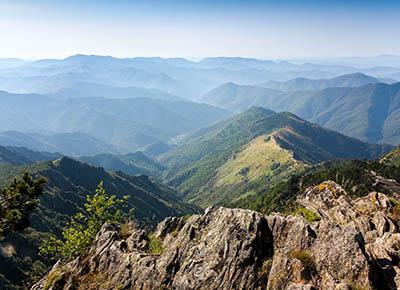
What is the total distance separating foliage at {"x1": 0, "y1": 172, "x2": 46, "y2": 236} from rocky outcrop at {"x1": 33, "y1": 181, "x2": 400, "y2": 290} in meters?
13.3

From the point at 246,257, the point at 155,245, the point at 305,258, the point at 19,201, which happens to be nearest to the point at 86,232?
the point at 19,201

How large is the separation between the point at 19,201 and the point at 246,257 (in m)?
46.8

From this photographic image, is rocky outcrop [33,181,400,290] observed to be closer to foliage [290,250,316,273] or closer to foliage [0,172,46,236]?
foliage [290,250,316,273]

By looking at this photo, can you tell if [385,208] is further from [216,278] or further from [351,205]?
[216,278]

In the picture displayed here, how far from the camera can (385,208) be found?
77.0 metres

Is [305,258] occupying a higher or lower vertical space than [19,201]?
higher

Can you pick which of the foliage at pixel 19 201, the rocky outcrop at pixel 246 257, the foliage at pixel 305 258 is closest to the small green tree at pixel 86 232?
the foliage at pixel 19 201

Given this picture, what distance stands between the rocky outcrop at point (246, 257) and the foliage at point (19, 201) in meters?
13.3

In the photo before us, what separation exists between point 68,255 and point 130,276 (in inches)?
1536

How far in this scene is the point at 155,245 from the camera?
63000mm

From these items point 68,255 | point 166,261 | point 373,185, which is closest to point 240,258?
point 166,261

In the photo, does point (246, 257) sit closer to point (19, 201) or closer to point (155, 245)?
point (155, 245)

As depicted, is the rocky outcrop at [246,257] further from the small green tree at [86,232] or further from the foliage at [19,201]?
the small green tree at [86,232]

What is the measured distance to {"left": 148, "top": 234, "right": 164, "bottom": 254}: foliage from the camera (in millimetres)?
60594
